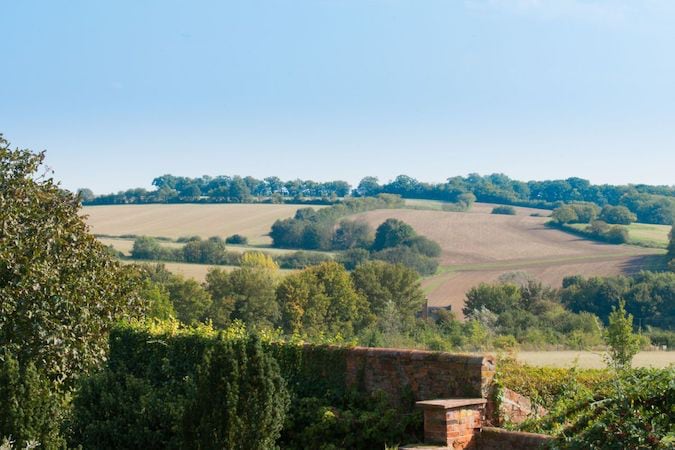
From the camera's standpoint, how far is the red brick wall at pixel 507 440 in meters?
9.40

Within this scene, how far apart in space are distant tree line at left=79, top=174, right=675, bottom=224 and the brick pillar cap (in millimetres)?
84518

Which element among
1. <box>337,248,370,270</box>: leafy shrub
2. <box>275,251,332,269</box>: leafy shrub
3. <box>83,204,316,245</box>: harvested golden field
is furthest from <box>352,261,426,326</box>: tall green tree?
<box>83,204,316,245</box>: harvested golden field

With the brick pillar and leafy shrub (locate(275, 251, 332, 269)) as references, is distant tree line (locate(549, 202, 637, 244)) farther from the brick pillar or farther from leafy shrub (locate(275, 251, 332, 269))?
the brick pillar

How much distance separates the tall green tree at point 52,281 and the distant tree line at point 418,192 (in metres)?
79.6

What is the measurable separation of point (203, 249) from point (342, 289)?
22.4 meters

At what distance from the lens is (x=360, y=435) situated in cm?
1049

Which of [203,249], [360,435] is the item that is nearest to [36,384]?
[360,435]

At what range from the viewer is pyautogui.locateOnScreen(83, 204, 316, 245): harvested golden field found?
87.1 m

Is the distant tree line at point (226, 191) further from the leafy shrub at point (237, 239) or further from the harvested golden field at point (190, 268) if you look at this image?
the harvested golden field at point (190, 268)

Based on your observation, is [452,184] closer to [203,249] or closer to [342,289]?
[203,249]

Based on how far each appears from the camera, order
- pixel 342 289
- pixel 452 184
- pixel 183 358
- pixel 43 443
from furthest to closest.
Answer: pixel 452 184
pixel 342 289
pixel 183 358
pixel 43 443

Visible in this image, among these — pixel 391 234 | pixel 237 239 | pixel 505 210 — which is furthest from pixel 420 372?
pixel 505 210

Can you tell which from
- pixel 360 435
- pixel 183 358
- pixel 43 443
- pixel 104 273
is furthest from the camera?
pixel 104 273

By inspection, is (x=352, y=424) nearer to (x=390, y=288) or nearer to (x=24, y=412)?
(x=24, y=412)
